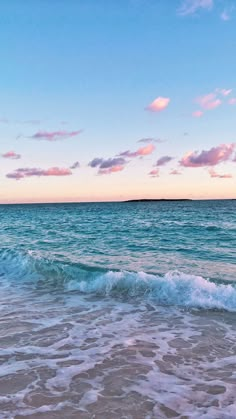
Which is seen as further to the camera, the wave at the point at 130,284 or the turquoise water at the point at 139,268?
the turquoise water at the point at 139,268

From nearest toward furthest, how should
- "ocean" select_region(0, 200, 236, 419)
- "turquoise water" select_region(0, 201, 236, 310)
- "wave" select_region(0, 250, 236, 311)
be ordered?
1. "ocean" select_region(0, 200, 236, 419)
2. "wave" select_region(0, 250, 236, 311)
3. "turquoise water" select_region(0, 201, 236, 310)

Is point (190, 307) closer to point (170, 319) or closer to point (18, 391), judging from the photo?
point (170, 319)

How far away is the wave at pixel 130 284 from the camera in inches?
408

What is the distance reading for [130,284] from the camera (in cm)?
1197

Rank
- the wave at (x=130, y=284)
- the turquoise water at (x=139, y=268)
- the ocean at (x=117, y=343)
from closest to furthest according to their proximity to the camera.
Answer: the ocean at (x=117, y=343)
the wave at (x=130, y=284)
the turquoise water at (x=139, y=268)

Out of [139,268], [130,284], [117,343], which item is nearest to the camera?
[117,343]

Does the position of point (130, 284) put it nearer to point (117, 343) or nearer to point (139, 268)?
point (139, 268)

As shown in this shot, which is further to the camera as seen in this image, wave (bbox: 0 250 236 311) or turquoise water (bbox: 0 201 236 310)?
turquoise water (bbox: 0 201 236 310)

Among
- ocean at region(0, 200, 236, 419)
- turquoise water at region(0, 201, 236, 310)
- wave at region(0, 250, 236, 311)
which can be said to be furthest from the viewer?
turquoise water at region(0, 201, 236, 310)

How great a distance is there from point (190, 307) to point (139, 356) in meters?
3.75

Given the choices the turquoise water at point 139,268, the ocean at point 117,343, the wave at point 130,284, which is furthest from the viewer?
the turquoise water at point 139,268

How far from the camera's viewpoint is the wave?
10359mm

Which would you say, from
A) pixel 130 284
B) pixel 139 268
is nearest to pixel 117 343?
pixel 130 284

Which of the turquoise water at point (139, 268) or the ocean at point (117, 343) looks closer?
the ocean at point (117, 343)
